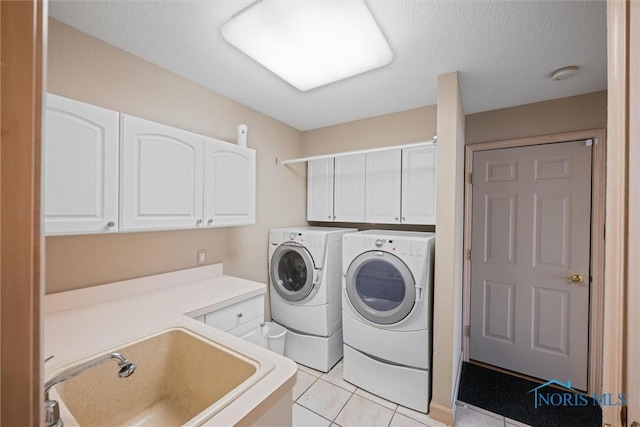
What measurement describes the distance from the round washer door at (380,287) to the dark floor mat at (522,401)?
3.06 ft

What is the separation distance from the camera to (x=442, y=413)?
1.83 metres

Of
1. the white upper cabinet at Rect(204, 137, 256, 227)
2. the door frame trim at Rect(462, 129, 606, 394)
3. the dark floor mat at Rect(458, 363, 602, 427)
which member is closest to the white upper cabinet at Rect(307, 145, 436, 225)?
the white upper cabinet at Rect(204, 137, 256, 227)

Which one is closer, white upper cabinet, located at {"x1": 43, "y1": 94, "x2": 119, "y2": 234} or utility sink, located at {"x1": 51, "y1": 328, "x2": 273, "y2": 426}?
utility sink, located at {"x1": 51, "y1": 328, "x2": 273, "y2": 426}

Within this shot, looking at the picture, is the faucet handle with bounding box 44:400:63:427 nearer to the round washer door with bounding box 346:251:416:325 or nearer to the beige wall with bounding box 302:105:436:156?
the round washer door with bounding box 346:251:416:325

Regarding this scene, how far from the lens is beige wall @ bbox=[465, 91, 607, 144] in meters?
2.10

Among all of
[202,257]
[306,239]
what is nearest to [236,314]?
[202,257]

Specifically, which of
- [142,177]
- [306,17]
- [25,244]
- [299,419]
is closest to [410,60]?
[306,17]

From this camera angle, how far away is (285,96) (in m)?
2.28

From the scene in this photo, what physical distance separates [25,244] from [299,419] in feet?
6.83

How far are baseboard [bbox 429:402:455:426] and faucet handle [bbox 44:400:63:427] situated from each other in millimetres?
2054

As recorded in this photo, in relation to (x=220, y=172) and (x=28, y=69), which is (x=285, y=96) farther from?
(x=28, y=69)

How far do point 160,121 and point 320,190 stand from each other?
1.65m

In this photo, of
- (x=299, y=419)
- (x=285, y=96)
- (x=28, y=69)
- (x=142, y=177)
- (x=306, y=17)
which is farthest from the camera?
(x=285, y=96)

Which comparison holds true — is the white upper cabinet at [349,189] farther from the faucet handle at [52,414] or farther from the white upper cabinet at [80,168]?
the faucet handle at [52,414]
